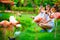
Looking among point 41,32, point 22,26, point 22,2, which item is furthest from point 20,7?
point 41,32

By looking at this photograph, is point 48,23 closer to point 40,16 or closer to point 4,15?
point 40,16

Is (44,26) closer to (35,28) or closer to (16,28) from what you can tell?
(35,28)

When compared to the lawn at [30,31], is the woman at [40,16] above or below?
above

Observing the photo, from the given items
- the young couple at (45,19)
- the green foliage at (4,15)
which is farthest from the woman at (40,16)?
the green foliage at (4,15)

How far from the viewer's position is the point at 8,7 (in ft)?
7.18

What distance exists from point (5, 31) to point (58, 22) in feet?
1.87

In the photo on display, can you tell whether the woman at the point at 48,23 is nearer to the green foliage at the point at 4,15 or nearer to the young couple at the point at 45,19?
the young couple at the point at 45,19

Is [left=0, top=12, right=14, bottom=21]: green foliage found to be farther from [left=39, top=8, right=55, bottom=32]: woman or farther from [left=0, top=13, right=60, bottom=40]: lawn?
[left=39, top=8, right=55, bottom=32]: woman

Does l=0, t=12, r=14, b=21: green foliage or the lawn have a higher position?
l=0, t=12, r=14, b=21: green foliage

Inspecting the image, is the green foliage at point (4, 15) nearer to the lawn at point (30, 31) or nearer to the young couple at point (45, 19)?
the lawn at point (30, 31)

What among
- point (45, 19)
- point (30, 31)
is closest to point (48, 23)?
point (45, 19)

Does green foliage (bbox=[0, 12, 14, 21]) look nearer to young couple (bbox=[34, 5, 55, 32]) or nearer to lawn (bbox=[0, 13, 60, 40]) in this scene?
lawn (bbox=[0, 13, 60, 40])

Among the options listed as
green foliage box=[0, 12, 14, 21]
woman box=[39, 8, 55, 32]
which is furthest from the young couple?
green foliage box=[0, 12, 14, 21]

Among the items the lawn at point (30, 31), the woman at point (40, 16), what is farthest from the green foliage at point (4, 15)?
the woman at point (40, 16)
